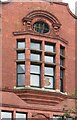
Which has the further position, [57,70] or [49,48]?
[49,48]

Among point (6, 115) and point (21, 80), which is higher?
point (21, 80)

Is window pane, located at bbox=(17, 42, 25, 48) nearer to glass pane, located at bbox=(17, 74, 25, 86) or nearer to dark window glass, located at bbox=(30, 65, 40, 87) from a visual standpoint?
dark window glass, located at bbox=(30, 65, 40, 87)

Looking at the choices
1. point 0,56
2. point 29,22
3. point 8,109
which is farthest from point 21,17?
point 8,109

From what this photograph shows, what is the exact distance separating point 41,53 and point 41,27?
4.87ft

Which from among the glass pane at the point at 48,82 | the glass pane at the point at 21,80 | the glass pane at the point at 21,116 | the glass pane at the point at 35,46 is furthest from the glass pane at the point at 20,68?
the glass pane at the point at 21,116

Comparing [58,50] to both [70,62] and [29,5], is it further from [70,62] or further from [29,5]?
[29,5]

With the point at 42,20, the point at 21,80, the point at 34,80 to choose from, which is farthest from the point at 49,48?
the point at 21,80

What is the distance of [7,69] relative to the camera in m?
26.2

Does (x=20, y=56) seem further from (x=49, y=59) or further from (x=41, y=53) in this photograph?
(x=49, y=59)

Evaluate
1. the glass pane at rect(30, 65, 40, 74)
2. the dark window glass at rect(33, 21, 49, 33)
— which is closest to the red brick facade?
the dark window glass at rect(33, 21, 49, 33)

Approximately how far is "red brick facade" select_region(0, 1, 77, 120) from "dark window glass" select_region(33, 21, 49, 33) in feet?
0.63

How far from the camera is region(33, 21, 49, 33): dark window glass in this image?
89.2 ft

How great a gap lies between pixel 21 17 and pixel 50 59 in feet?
8.90

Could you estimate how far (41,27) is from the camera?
89.7 feet
